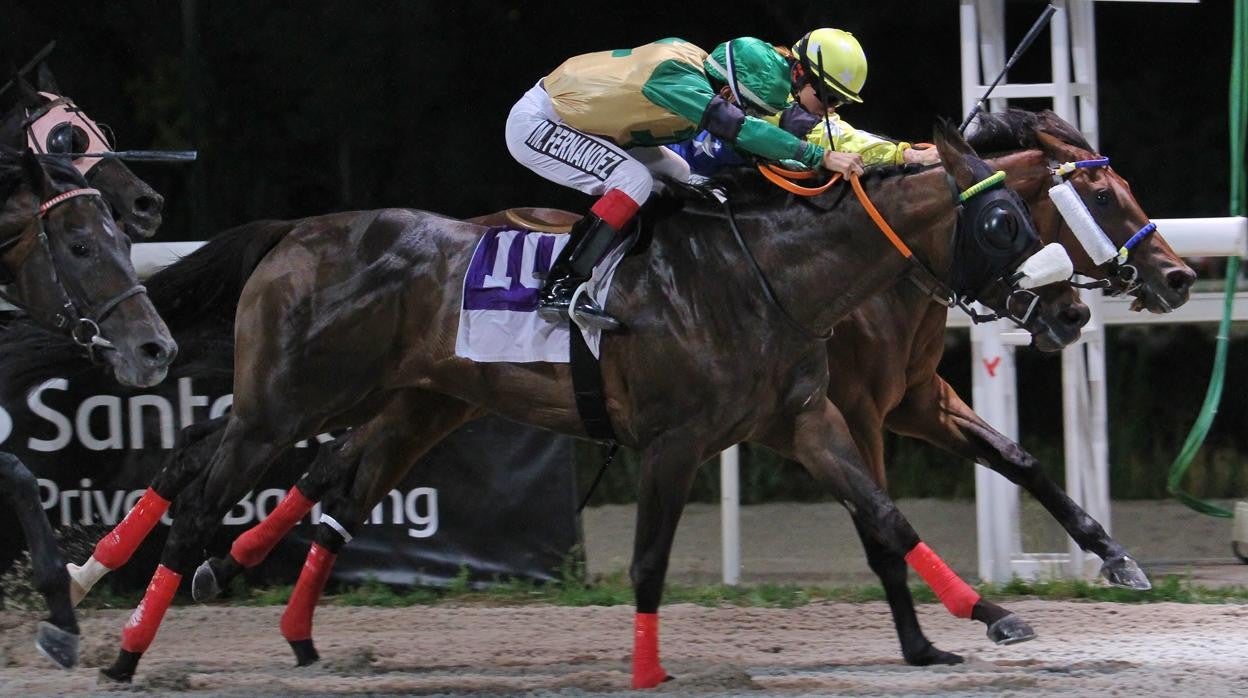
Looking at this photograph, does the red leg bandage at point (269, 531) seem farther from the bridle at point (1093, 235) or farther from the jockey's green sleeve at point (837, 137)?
the bridle at point (1093, 235)

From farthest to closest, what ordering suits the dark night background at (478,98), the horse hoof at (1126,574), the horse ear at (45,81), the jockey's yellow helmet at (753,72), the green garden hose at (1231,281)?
the dark night background at (478,98), the green garden hose at (1231,281), the horse ear at (45,81), the horse hoof at (1126,574), the jockey's yellow helmet at (753,72)

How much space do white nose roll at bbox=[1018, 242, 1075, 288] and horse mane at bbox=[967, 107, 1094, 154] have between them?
0.92 meters

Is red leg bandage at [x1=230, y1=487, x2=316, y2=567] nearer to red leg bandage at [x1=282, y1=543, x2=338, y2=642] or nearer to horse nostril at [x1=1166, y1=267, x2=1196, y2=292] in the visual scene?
red leg bandage at [x1=282, y1=543, x2=338, y2=642]

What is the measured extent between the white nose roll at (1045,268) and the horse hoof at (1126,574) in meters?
1.31

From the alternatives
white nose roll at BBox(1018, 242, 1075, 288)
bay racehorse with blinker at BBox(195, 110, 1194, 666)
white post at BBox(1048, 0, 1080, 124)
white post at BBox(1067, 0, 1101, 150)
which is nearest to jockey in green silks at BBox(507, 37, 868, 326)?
bay racehorse with blinker at BBox(195, 110, 1194, 666)

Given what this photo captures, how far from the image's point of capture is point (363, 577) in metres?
6.72

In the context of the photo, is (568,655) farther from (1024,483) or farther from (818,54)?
(818,54)

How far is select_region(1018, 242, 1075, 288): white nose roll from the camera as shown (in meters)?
4.72

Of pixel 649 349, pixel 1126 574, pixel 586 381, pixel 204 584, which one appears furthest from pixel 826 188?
pixel 204 584

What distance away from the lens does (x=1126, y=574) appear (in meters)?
5.63

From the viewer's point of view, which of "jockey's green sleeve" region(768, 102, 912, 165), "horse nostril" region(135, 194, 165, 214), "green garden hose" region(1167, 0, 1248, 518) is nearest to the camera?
"jockey's green sleeve" region(768, 102, 912, 165)

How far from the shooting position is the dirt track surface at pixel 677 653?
486 cm

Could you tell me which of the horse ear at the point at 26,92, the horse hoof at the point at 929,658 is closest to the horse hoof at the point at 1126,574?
the horse hoof at the point at 929,658

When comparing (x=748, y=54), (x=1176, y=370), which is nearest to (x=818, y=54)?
(x=748, y=54)
